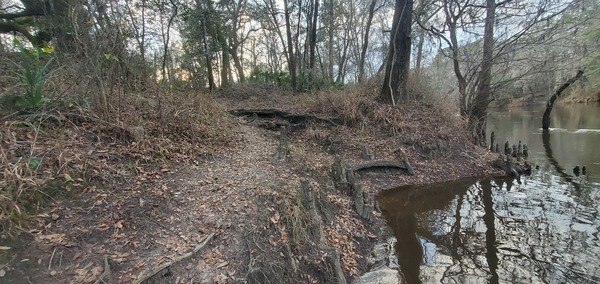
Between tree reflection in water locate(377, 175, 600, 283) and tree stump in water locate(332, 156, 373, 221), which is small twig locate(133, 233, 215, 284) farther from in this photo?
tree stump in water locate(332, 156, 373, 221)

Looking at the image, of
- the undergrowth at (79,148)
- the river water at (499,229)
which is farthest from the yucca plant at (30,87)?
the river water at (499,229)

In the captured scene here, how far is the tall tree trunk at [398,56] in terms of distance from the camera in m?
9.45

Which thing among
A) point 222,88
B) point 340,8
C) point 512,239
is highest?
point 340,8

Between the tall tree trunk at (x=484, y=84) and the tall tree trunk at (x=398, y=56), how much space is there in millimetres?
3716

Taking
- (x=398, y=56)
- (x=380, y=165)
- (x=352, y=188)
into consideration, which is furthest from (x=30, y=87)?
(x=398, y=56)

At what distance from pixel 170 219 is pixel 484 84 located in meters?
13.0

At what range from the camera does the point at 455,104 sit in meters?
11.6

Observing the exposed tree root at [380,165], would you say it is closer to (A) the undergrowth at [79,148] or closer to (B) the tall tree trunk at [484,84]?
(A) the undergrowth at [79,148]

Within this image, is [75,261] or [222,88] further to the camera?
[222,88]

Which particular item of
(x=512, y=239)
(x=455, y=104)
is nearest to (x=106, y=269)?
(x=512, y=239)

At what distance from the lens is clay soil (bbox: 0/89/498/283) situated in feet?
9.02

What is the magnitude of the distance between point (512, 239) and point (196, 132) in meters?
6.48

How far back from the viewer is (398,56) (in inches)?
384

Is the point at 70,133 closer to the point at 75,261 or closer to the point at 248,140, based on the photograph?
the point at 75,261
